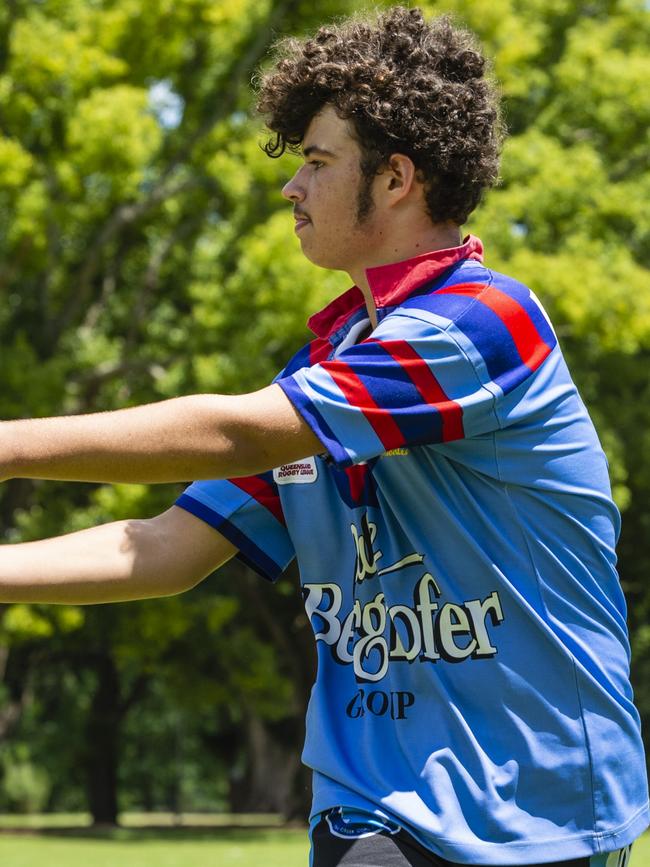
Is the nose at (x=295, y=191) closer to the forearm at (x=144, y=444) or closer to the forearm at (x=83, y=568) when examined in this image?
the forearm at (x=144, y=444)

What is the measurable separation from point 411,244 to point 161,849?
19782mm

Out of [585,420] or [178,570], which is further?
[178,570]

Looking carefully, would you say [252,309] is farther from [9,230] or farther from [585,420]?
[585,420]

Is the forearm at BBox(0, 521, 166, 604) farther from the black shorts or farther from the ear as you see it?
the ear

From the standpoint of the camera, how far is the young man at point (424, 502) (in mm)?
2102

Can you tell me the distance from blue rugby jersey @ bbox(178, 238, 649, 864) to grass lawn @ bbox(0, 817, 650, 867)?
1197 cm

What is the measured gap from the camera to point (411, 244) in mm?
2498

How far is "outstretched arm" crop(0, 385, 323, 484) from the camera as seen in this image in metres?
1.90

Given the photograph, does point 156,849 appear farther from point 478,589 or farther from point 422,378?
point 422,378

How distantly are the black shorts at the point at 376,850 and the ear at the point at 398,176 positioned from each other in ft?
3.58

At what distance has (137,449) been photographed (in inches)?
77.0

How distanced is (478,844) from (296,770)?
3254 centimetres

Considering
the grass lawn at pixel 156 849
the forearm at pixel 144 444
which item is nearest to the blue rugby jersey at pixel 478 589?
the forearm at pixel 144 444

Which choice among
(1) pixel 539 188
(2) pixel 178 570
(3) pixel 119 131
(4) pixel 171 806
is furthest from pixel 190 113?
(4) pixel 171 806
